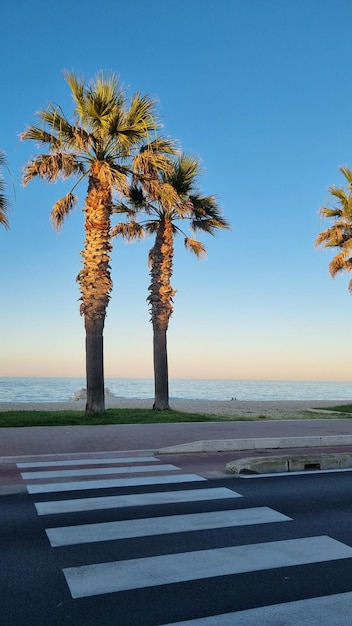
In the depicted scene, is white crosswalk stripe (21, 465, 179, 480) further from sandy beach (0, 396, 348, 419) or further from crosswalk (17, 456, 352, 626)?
sandy beach (0, 396, 348, 419)

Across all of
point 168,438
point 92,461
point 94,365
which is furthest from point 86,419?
point 92,461

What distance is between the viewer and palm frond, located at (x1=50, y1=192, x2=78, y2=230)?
59.6 feet

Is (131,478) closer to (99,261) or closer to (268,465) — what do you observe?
(268,465)

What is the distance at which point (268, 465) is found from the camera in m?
9.41

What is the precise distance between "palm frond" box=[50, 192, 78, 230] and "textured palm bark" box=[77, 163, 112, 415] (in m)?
1.01

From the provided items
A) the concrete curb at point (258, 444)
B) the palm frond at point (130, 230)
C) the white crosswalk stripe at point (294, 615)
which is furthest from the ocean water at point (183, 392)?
the white crosswalk stripe at point (294, 615)

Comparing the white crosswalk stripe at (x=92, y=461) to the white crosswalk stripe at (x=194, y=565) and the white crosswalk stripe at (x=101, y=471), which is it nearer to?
the white crosswalk stripe at (x=101, y=471)

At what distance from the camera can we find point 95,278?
17297mm

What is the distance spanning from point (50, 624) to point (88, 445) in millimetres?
7961

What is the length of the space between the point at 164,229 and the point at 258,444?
459 inches

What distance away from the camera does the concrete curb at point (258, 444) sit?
446 inches

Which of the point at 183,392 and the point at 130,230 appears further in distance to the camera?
the point at 183,392

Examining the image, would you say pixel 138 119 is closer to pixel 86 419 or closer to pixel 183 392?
pixel 86 419

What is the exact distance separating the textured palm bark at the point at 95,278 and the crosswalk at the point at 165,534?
26.6 feet
